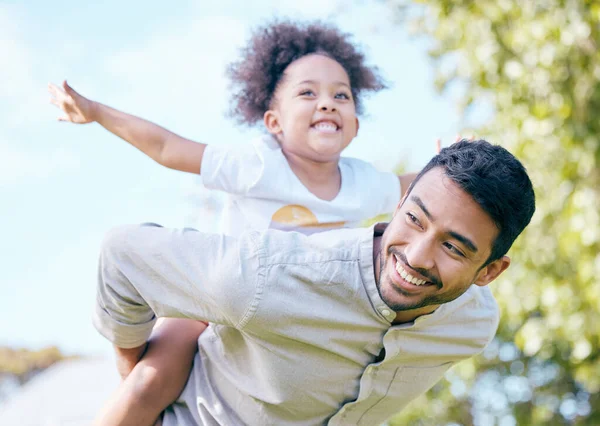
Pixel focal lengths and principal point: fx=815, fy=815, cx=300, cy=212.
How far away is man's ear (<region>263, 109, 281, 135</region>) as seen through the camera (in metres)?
2.88

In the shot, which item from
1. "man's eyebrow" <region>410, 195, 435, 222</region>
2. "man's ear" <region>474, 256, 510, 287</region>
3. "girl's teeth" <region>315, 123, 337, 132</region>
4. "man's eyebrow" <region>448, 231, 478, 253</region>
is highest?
"man's eyebrow" <region>410, 195, 435, 222</region>

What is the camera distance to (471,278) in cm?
213

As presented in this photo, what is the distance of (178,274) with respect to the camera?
2.07m

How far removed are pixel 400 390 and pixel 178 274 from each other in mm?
784

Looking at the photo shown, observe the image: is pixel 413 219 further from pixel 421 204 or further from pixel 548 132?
pixel 548 132

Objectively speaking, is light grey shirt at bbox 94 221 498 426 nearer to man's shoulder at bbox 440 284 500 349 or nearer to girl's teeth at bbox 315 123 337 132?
man's shoulder at bbox 440 284 500 349

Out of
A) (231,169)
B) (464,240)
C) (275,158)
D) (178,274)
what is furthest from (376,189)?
(178,274)

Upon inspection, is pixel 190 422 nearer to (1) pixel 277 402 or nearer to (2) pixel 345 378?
(1) pixel 277 402

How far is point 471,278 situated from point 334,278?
361mm

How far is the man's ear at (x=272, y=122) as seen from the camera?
2881 mm

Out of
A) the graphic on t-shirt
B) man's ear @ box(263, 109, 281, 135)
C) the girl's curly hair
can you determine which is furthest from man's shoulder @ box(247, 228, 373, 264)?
the girl's curly hair

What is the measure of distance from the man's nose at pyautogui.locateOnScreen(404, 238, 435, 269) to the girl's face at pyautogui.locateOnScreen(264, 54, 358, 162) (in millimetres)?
772

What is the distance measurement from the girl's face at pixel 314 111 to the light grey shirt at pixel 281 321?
0.55m

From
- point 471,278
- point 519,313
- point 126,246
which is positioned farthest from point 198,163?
point 519,313
